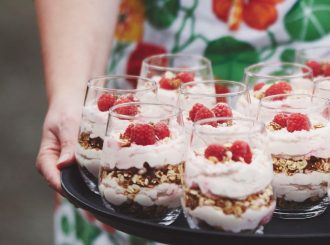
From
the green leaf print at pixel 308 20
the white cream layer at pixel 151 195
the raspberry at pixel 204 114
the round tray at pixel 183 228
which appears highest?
the green leaf print at pixel 308 20

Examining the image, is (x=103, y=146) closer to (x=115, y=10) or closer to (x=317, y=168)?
(x=317, y=168)

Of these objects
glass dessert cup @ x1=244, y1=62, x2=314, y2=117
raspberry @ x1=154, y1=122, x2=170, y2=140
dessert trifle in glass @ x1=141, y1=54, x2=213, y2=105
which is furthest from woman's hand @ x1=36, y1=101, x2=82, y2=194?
glass dessert cup @ x1=244, y1=62, x2=314, y2=117

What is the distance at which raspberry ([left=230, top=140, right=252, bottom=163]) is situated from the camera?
4.36ft

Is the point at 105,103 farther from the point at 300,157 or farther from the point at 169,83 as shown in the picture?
the point at 300,157

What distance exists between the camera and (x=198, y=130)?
4.60 ft

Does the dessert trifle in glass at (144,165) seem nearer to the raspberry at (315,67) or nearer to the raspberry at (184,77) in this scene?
the raspberry at (184,77)

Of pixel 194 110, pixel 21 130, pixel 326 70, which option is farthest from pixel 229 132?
pixel 21 130

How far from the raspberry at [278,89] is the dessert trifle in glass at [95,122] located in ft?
0.85

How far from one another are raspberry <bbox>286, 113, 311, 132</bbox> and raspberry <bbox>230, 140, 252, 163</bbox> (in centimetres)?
18

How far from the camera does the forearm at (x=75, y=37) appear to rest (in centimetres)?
201

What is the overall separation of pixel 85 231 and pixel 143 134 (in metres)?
0.88

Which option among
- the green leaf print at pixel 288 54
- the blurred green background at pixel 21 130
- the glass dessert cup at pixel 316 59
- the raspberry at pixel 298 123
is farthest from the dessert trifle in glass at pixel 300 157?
the blurred green background at pixel 21 130

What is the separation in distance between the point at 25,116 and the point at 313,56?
346 cm

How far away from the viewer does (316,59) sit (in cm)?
201
